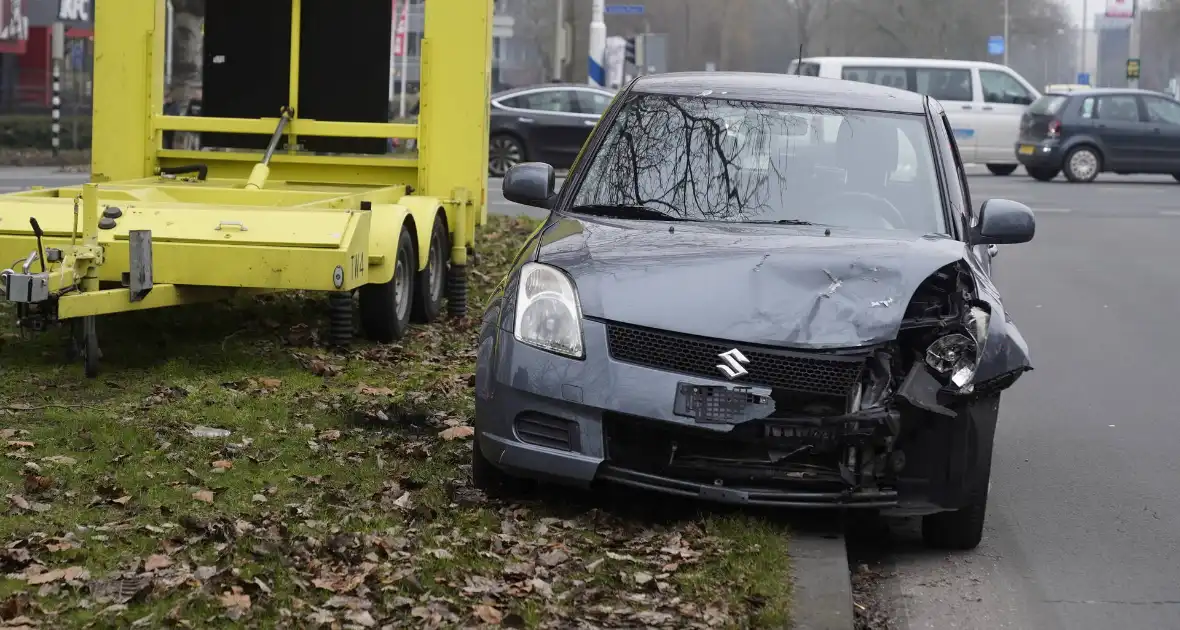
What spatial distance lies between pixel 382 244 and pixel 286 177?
251 centimetres

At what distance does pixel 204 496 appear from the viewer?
5906 mm

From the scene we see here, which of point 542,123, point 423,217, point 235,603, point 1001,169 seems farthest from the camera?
point 1001,169

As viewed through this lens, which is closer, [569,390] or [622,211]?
[569,390]

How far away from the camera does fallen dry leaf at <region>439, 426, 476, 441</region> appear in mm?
7195

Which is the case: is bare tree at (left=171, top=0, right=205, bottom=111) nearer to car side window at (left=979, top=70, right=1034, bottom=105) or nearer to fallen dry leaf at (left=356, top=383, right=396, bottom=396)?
fallen dry leaf at (left=356, top=383, right=396, bottom=396)

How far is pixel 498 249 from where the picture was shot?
1484 cm

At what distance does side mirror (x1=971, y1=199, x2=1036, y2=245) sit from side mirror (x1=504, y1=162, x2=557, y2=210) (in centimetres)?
173

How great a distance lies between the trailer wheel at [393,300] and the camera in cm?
938

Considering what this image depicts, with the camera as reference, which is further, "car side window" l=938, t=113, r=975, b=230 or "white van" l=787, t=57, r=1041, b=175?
"white van" l=787, t=57, r=1041, b=175

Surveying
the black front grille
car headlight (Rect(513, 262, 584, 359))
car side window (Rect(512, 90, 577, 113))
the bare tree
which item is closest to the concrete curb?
the black front grille

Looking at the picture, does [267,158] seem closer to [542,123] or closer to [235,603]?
[235,603]

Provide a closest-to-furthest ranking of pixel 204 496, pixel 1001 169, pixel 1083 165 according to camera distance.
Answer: pixel 204 496, pixel 1083 165, pixel 1001 169

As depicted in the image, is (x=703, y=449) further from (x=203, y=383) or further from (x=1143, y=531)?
(x=203, y=383)

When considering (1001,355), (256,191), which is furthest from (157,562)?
(256,191)
